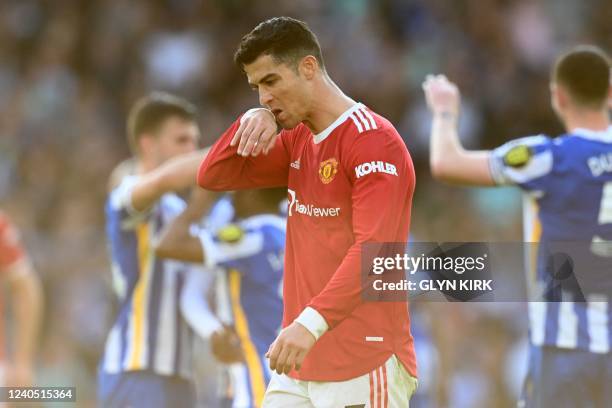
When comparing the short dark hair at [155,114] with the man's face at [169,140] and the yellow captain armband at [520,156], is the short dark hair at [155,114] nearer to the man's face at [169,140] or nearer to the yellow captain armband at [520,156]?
the man's face at [169,140]

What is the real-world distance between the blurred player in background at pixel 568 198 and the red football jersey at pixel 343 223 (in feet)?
4.57

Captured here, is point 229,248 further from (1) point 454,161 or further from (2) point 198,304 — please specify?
(1) point 454,161

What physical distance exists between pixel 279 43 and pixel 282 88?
0.17 m

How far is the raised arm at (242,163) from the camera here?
481 cm

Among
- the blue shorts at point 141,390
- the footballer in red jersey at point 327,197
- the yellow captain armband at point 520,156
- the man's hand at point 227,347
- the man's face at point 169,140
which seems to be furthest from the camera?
the man's face at point 169,140

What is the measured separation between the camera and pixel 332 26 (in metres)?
15.0

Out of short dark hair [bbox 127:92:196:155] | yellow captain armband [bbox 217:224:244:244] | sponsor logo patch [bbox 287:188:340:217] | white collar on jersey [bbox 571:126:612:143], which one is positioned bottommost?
sponsor logo patch [bbox 287:188:340:217]

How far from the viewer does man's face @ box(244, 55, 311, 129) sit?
15.3 feet

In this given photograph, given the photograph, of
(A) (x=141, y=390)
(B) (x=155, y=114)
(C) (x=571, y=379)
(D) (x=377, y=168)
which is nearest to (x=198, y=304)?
(A) (x=141, y=390)

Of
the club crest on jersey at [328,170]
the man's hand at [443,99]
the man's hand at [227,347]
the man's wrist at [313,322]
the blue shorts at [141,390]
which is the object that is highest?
the man's hand at [443,99]

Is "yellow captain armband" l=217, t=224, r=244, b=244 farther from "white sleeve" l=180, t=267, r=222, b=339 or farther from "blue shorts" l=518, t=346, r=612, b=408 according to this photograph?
"blue shorts" l=518, t=346, r=612, b=408

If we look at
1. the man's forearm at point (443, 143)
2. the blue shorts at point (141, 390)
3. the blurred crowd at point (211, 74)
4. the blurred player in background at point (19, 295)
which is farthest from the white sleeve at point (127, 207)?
the blurred crowd at point (211, 74)

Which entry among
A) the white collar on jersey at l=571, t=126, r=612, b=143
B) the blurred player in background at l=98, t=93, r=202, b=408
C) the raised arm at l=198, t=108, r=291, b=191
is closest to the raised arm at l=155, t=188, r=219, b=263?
the blurred player in background at l=98, t=93, r=202, b=408

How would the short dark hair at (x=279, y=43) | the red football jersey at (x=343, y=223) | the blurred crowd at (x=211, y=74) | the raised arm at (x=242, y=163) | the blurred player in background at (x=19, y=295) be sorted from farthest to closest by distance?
the blurred crowd at (x=211, y=74), the blurred player in background at (x=19, y=295), the raised arm at (x=242, y=163), the short dark hair at (x=279, y=43), the red football jersey at (x=343, y=223)
